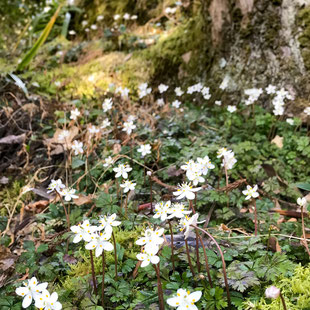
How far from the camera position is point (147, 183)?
2.55 meters

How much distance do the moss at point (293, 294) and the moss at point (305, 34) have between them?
7.30 feet

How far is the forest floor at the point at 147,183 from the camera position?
5.12 feet

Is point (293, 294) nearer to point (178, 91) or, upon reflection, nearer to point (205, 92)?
point (205, 92)

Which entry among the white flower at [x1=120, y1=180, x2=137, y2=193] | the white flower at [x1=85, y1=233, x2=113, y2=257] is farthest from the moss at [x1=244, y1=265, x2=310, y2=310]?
the white flower at [x1=120, y1=180, x2=137, y2=193]

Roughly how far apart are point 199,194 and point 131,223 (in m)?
0.57

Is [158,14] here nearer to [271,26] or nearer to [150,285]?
[271,26]

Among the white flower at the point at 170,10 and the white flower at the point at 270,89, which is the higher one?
the white flower at the point at 170,10

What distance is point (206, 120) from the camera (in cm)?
340

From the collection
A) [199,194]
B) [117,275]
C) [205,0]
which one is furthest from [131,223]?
[205,0]

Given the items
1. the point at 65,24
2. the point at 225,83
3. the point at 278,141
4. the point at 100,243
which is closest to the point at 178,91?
the point at 225,83

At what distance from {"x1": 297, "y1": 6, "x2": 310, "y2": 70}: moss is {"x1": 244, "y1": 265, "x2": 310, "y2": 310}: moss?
7.30 feet

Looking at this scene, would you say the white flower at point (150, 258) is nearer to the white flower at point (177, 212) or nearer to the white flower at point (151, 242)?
the white flower at point (151, 242)

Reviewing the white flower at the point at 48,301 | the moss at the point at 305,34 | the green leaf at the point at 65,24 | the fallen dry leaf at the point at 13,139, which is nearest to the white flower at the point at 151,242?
the white flower at the point at 48,301

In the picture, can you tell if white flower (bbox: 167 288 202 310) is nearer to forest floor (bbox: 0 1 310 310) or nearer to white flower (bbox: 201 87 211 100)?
forest floor (bbox: 0 1 310 310)
